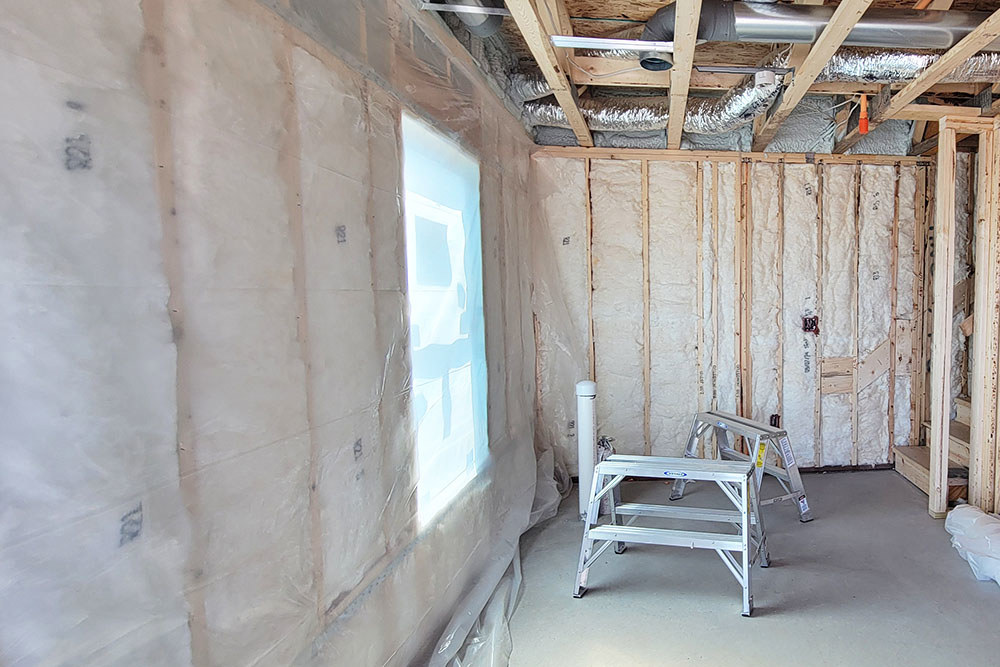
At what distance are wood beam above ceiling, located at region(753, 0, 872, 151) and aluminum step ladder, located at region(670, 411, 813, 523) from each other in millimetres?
1854

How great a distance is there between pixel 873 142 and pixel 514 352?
3089 millimetres

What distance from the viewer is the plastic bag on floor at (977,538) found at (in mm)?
2309

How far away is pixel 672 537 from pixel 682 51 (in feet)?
6.78

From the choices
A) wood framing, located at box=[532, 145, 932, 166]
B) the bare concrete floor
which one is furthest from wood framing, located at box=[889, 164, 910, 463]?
the bare concrete floor

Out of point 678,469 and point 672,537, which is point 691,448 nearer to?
point 678,469

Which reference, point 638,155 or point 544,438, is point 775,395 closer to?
point 544,438

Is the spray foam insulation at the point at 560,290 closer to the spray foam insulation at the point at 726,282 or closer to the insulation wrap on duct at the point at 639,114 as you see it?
the insulation wrap on duct at the point at 639,114

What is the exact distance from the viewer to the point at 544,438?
361 centimetres

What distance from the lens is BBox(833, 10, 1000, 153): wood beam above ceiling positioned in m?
1.94

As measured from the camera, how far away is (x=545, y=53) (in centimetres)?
200

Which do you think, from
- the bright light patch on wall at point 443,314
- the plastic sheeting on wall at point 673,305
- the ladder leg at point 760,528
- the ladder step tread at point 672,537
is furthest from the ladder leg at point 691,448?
the bright light patch on wall at point 443,314

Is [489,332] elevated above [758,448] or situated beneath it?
elevated above

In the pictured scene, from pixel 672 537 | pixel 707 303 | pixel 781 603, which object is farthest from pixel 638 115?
pixel 781 603

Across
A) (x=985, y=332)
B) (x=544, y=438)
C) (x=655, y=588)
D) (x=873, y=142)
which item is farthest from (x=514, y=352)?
(x=873, y=142)
